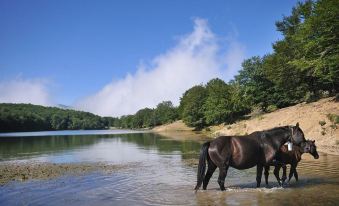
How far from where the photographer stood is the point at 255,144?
13375 mm

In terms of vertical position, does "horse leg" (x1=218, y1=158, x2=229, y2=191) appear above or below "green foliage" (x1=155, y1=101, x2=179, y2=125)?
below

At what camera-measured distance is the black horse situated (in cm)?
1285

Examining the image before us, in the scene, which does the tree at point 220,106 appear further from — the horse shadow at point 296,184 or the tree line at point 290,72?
the horse shadow at point 296,184

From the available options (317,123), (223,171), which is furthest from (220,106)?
(223,171)

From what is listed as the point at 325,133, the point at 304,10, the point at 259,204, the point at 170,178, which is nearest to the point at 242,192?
the point at 259,204

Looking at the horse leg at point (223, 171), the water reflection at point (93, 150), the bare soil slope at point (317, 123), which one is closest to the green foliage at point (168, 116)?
the water reflection at point (93, 150)

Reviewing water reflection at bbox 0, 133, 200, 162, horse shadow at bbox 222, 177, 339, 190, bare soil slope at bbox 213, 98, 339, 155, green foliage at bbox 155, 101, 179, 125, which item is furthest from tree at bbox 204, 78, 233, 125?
green foliage at bbox 155, 101, 179, 125

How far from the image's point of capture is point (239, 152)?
→ 12969 mm

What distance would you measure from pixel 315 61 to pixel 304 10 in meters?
11.8

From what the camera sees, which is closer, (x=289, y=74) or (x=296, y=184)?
(x=296, y=184)

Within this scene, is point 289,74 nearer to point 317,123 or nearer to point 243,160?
point 317,123

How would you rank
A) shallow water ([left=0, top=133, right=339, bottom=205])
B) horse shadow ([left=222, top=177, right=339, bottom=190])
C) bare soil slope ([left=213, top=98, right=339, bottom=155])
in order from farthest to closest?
bare soil slope ([left=213, top=98, right=339, bottom=155]) → horse shadow ([left=222, top=177, right=339, bottom=190]) → shallow water ([left=0, top=133, right=339, bottom=205])

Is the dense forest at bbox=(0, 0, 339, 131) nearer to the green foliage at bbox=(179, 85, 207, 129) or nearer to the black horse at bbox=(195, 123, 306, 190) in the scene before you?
the green foliage at bbox=(179, 85, 207, 129)

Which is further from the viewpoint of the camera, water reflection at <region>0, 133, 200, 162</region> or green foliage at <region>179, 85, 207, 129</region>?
green foliage at <region>179, 85, 207, 129</region>
